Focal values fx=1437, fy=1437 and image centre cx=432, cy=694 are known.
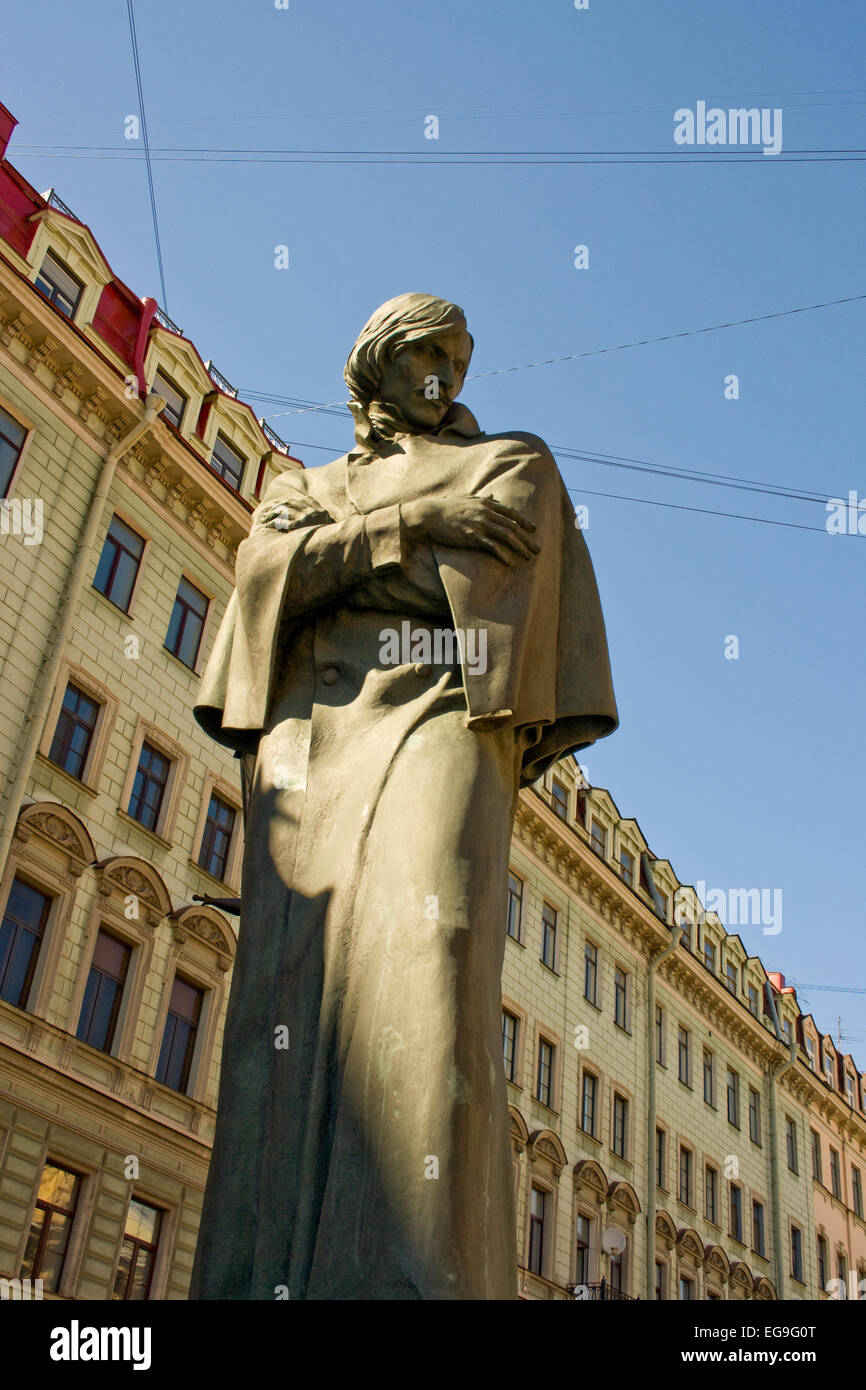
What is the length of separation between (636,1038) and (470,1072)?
3578cm

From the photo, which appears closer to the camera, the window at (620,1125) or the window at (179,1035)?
the window at (179,1035)

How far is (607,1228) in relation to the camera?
107 feet

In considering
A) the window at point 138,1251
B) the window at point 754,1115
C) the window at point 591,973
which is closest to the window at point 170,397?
the window at point 138,1251

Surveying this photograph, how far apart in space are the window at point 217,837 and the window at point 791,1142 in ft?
94.0

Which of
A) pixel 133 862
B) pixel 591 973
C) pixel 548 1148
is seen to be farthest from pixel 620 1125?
pixel 133 862

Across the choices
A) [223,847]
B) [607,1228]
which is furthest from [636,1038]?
[223,847]

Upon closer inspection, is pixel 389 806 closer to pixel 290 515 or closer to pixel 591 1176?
pixel 290 515

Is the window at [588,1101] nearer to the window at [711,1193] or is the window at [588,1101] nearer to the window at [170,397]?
the window at [711,1193]

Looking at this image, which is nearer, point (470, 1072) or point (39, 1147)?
point (470, 1072)

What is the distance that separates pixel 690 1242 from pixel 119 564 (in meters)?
23.5

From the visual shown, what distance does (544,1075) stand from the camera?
3250 cm

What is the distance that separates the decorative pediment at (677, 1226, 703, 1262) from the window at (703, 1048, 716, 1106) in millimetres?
4865

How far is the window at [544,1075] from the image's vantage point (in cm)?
3197
